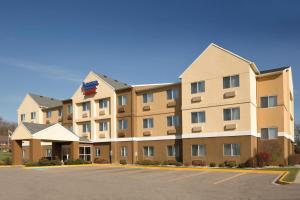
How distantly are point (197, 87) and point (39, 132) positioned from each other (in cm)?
1768

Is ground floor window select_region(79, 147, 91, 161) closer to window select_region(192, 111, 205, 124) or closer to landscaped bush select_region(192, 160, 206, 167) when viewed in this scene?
landscaped bush select_region(192, 160, 206, 167)

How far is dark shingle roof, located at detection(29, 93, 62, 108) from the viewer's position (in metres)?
56.8

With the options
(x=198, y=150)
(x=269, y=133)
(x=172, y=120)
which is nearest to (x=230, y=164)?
(x=198, y=150)

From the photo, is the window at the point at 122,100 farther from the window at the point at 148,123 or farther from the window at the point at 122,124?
the window at the point at 148,123

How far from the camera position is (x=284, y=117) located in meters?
33.3

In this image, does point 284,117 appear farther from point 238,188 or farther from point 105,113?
point 105,113

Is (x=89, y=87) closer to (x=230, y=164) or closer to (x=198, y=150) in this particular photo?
(x=198, y=150)

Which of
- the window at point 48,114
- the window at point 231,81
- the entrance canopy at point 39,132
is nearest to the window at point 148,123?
the entrance canopy at point 39,132

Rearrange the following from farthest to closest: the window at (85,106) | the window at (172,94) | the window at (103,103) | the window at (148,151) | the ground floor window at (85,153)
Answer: the window at (85,106) → the window at (103,103) → the ground floor window at (85,153) → the window at (148,151) → the window at (172,94)

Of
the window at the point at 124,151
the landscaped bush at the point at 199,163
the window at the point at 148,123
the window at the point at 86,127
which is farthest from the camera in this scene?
the window at the point at 86,127

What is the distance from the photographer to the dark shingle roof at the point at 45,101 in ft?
186

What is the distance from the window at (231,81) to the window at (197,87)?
232 cm

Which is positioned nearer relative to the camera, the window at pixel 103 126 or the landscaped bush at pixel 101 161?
the landscaped bush at pixel 101 161

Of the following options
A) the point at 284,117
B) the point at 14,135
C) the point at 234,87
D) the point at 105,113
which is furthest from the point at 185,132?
the point at 14,135
